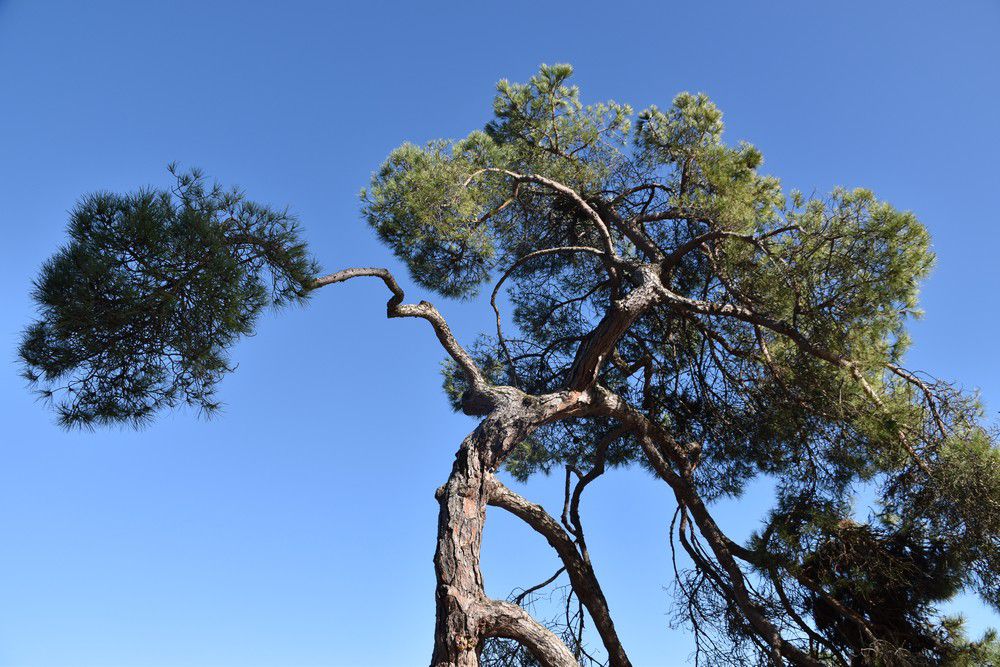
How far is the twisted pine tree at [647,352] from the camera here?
368cm

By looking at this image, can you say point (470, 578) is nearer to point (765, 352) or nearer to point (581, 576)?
point (581, 576)

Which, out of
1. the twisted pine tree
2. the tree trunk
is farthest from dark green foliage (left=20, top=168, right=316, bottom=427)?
the tree trunk

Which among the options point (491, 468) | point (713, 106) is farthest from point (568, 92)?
point (491, 468)

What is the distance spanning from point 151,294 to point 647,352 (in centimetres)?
334

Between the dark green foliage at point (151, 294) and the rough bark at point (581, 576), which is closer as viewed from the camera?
the dark green foliage at point (151, 294)

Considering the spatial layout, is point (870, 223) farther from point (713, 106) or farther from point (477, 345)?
point (477, 345)

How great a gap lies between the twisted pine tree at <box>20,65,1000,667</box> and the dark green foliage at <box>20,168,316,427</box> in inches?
0.4

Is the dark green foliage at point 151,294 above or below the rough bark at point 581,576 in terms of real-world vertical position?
above

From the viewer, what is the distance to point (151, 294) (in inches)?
142

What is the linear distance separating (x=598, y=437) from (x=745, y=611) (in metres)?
1.88

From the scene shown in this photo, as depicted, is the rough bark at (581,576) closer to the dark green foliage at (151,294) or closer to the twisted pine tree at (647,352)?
the twisted pine tree at (647,352)

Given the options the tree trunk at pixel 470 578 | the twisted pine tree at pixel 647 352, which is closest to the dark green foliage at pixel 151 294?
the twisted pine tree at pixel 647 352

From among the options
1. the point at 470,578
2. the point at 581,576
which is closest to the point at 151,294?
the point at 470,578

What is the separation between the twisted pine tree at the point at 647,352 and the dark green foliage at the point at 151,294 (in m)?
0.01
